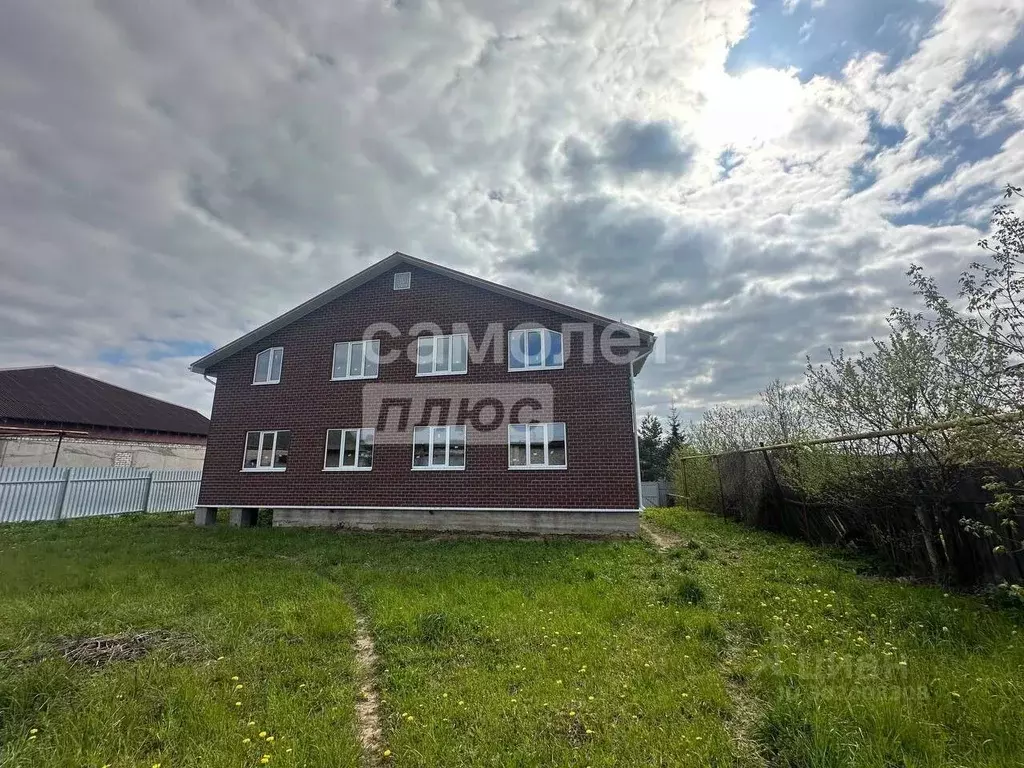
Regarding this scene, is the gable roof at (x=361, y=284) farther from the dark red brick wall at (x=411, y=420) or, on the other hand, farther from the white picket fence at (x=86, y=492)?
the white picket fence at (x=86, y=492)

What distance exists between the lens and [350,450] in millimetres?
14797

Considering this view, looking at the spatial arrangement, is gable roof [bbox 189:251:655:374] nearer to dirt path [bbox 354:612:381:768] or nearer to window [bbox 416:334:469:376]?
window [bbox 416:334:469:376]

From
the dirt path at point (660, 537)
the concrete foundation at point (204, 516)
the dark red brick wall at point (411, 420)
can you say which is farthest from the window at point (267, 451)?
the dirt path at point (660, 537)

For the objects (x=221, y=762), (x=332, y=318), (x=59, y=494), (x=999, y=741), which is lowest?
(x=221, y=762)

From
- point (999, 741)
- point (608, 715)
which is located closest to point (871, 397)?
point (999, 741)

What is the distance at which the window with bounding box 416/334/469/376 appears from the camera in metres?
14.6

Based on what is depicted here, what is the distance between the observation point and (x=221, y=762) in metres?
3.03

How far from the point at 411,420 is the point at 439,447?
128 cm

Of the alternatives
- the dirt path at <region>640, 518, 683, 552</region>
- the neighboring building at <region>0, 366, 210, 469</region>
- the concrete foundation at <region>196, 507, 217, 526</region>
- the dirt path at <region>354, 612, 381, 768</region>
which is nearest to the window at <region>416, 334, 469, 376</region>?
the dirt path at <region>640, 518, 683, 552</region>

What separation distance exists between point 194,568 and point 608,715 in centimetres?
843

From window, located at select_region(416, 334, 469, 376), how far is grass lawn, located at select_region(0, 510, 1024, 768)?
770cm

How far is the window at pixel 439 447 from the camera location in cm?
1393

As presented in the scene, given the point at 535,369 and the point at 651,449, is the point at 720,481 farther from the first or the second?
the point at 651,449

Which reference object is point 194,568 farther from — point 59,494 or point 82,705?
point 59,494
